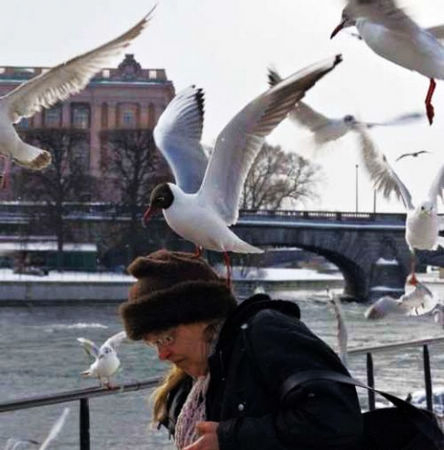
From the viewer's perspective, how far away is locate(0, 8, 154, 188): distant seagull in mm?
2992

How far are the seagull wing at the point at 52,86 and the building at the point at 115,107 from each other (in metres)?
21.7

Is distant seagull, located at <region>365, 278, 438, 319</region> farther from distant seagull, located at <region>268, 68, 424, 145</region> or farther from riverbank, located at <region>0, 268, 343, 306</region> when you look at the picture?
riverbank, located at <region>0, 268, 343, 306</region>

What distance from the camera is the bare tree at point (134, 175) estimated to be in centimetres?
3067

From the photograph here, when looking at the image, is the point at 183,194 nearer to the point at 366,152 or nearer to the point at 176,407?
the point at 366,152

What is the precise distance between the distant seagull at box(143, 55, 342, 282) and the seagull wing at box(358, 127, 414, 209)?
604mm

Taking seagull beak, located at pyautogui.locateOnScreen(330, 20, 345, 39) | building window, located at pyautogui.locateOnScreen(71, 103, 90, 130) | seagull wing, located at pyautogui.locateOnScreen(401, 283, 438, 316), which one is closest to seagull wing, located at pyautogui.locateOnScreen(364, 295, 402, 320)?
seagull wing, located at pyautogui.locateOnScreen(401, 283, 438, 316)

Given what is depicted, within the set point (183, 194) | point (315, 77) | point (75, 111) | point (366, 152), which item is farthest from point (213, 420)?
point (75, 111)

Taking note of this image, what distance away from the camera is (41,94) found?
333 centimetres

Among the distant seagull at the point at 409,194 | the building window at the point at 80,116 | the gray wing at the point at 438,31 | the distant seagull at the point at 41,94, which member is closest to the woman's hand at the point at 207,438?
the distant seagull at the point at 41,94

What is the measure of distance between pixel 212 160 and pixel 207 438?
176cm

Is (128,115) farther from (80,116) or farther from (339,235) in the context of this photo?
(339,235)

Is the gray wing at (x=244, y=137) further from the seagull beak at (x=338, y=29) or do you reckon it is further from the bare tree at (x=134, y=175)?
the bare tree at (x=134, y=175)

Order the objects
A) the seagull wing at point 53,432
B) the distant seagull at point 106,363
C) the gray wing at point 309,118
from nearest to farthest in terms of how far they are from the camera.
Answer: the seagull wing at point 53,432, the gray wing at point 309,118, the distant seagull at point 106,363

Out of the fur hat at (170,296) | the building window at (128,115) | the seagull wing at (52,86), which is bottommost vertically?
the fur hat at (170,296)
